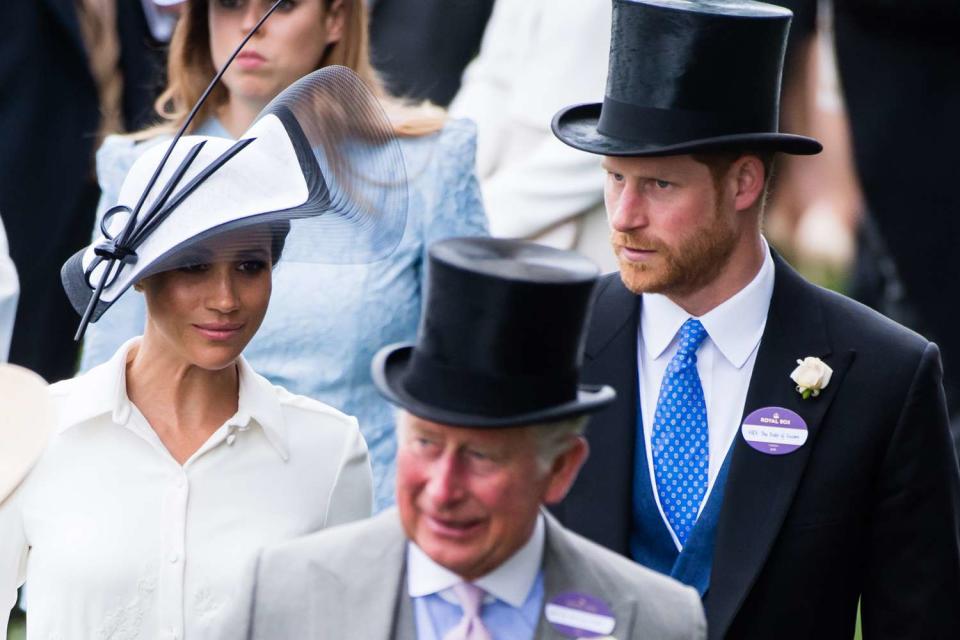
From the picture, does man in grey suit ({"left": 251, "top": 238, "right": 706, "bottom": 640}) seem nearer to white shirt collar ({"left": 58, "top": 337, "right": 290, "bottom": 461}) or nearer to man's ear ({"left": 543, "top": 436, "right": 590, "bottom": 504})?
man's ear ({"left": 543, "top": 436, "right": 590, "bottom": 504})

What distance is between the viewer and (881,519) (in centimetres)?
467

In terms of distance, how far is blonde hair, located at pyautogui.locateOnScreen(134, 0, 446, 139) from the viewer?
19.1 ft

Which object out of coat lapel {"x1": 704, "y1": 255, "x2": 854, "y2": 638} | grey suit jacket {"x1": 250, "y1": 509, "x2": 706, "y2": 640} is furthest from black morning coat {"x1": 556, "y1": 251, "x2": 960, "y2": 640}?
grey suit jacket {"x1": 250, "y1": 509, "x2": 706, "y2": 640}

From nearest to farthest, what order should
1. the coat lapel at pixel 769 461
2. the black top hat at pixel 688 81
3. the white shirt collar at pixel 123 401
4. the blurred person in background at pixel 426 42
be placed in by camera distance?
the white shirt collar at pixel 123 401 → the coat lapel at pixel 769 461 → the black top hat at pixel 688 81 → the blurred person in background at pixel 426 42

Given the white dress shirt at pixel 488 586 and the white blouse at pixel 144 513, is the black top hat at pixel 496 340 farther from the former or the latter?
the white blouse at pixel 144 513

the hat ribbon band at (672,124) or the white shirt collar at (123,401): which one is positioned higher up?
the hat ribbon band at (672,124)

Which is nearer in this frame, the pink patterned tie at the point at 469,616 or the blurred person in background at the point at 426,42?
the pink patterned tie at the point at 469,616

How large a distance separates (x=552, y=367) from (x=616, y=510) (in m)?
1.05

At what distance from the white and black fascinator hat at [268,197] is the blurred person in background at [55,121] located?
7.93 ft

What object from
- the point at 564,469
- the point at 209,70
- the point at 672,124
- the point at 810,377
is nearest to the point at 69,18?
the point at 209,70

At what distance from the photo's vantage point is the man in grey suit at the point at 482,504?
362 centimetres

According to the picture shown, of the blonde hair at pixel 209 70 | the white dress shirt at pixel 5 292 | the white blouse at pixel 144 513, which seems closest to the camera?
the white blouse at pixel 144 513

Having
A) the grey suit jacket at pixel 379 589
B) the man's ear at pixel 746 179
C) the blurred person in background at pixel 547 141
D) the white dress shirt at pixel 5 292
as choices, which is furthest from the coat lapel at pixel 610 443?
the blurred person in background at pixel 547 141

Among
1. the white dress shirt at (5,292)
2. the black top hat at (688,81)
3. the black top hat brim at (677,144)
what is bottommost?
the white dress shirt at (5,292)
